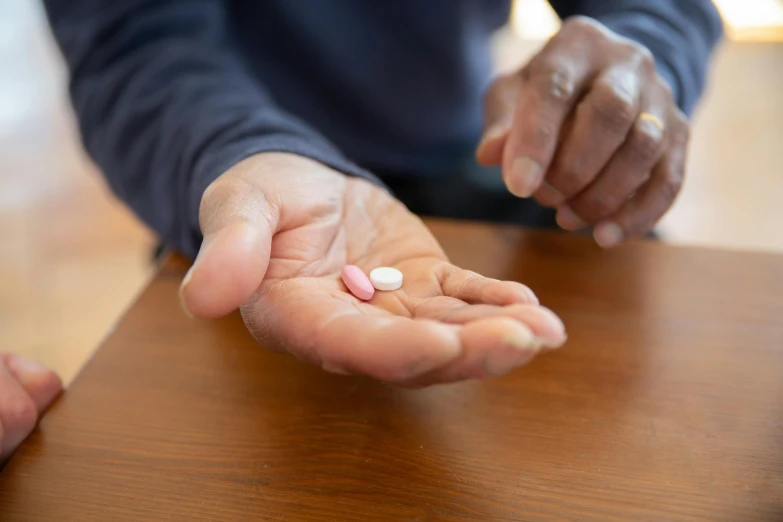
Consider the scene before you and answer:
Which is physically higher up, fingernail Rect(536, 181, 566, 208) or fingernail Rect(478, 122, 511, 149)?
fingernail Rect(478, 122, 511, 149)

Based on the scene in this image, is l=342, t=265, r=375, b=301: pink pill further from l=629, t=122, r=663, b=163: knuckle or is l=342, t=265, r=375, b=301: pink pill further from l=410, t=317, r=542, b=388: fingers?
l=629, t=122, r=663, b=163: knuckle

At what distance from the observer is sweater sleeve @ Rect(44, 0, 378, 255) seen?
2.53 ft

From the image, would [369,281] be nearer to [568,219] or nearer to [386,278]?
[386,278]

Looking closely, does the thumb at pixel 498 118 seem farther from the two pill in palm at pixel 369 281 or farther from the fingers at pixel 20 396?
the fingers at pixel 20 396

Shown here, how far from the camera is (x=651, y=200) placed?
789 mm

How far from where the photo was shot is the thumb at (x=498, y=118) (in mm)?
802

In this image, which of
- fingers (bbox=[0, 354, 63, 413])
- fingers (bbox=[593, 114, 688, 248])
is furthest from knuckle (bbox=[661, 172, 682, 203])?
fingers (bbox=[0, 354, 63, 413])

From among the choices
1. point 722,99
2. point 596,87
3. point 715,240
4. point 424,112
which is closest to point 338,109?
point 424,112

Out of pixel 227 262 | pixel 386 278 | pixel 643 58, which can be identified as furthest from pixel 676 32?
pixel 227 262

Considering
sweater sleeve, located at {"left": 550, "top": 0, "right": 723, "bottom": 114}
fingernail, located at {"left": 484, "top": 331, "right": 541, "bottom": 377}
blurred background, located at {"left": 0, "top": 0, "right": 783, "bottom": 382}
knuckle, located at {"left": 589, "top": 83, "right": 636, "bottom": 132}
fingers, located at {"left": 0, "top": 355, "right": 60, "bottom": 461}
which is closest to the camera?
fingernail, located at {"left": 484, "top": 331, "right": 541, "bottom": 377}

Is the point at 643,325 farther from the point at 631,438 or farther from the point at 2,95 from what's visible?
the point at 2,95

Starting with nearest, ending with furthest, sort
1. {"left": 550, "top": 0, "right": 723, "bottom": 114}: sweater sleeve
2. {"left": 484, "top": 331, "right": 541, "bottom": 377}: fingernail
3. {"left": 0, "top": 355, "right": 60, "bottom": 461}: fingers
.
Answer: {"left": 484, "top": 331, "right": 541, "bottom": 377}: fingernail → {"left": 0, "top": 355, "right": 60, "bottom": 461}: fingers → {"left": 550, "top": 0, "right": 723, "bottom": 114}: sweater sleeve

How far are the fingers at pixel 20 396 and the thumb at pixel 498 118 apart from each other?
22.1 inches

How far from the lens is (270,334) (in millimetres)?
544
